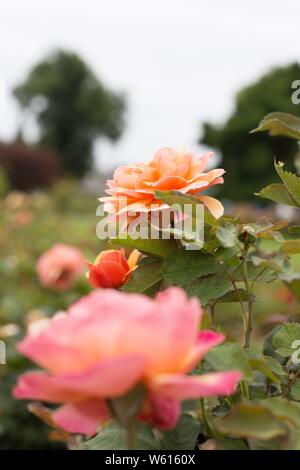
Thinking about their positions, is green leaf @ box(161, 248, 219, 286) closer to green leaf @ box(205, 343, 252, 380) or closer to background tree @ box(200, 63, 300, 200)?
green leaf @ box(205, 343, 252, 380)

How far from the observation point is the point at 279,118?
0.53 metres

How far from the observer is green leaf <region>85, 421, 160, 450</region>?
1.25 ft

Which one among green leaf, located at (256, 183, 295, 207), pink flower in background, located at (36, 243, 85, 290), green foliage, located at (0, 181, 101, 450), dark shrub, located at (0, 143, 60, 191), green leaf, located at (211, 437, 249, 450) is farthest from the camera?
dark shrub, located at (0, 143, 60, 191)

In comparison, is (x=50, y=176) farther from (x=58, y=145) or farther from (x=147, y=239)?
(x=147, y=239)

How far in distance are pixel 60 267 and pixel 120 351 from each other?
2.47m

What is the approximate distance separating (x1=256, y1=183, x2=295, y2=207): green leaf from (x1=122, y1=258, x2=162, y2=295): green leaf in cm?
9

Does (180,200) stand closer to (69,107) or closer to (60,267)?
(60,267)

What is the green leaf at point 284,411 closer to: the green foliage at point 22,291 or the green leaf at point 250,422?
the green leaf at point 250,422

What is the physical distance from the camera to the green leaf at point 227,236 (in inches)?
15.8

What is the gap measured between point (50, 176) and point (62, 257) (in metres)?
14.4

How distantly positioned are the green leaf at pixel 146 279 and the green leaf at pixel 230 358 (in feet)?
0.38

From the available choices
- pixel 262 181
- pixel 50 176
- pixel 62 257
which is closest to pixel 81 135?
pixel 50 176

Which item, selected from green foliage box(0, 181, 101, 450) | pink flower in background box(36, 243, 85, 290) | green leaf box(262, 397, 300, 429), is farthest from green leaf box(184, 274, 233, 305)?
pink flower in background box(36, 243, 85, 290)

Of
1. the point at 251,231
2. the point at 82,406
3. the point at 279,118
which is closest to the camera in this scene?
the point at 82,406
